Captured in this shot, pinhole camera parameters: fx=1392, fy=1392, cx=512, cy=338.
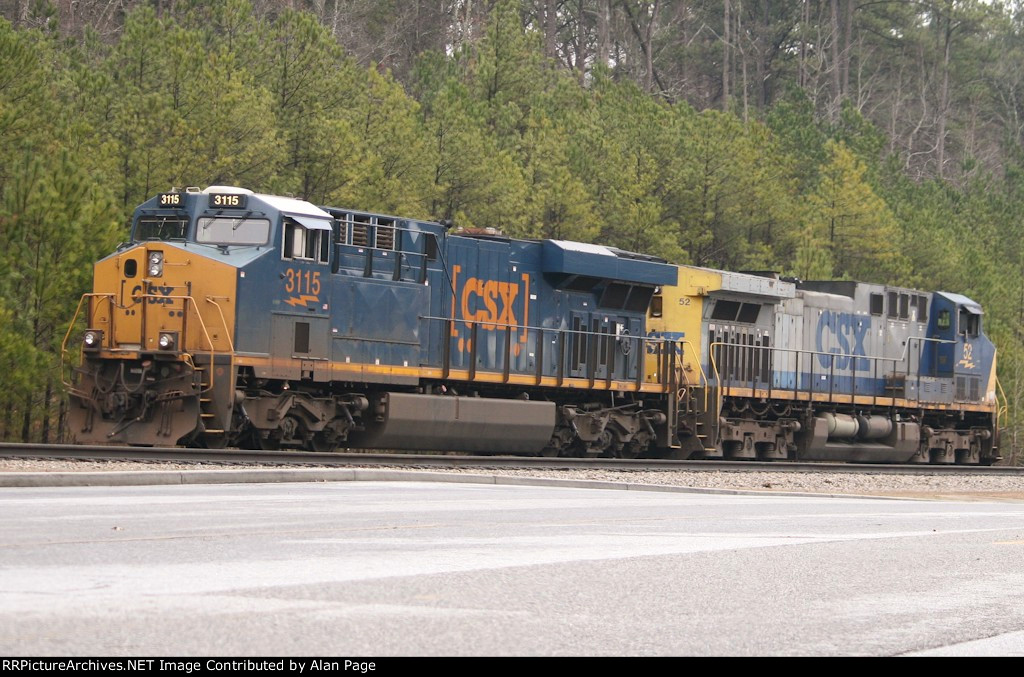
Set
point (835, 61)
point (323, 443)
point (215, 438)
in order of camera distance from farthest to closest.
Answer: point (835, 61) → point (323, 443) → point (215, 438)

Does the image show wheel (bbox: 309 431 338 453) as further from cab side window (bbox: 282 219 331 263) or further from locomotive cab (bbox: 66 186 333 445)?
cab side window (bbox: 282 219 331 263)

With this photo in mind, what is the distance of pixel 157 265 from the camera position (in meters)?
19.2

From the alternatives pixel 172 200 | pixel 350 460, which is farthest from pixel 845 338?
pixel 172 200

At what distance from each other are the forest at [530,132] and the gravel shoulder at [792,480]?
7082mm

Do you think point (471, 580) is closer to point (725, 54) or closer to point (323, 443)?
point (323, 443)

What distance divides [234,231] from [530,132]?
21146 mm

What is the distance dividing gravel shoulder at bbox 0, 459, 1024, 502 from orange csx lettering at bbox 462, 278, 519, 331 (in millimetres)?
3134

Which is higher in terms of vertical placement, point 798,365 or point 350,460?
point 798,365

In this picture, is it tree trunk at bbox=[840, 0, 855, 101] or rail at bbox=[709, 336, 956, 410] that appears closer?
rail at bbox=[709, 336, 956, 410]

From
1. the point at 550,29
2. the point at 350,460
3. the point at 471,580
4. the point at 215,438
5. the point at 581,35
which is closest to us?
the point at 471,580

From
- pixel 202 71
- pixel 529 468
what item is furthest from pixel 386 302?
pixel 202 71

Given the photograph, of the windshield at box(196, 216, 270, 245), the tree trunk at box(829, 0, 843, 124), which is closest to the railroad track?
the windshield at box(196, 216, 270, 245)

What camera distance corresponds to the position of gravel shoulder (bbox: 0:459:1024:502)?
54.1 ft

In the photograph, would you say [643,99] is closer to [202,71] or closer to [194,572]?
[202,71]
